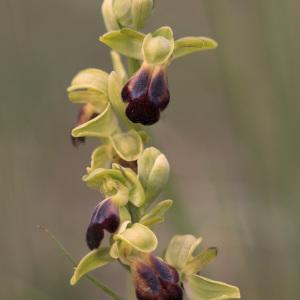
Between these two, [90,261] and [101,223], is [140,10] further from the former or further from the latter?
[90,261]

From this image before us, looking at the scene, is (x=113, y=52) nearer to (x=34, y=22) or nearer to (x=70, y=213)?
(x=70, y=213)

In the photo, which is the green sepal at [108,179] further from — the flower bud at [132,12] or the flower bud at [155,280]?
the flower bud at [132,12]

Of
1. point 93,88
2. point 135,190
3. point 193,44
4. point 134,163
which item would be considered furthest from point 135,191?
point 193,44

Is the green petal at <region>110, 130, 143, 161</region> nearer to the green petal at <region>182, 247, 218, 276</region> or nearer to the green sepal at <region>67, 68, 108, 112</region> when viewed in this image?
the green sepal at <region>67, 68, 108, 112</region>

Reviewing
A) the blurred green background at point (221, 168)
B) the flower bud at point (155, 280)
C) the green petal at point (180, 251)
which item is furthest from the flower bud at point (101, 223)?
the blurred green background at point (221, 168)

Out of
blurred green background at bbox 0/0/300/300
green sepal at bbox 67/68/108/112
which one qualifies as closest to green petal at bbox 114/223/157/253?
green sepal at bbox 67/68/108/112
